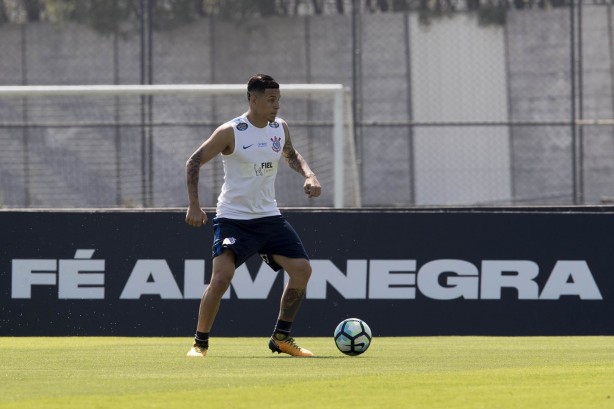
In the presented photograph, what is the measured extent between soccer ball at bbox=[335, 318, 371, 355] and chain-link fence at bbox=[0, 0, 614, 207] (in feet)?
34.6

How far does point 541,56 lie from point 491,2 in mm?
1228

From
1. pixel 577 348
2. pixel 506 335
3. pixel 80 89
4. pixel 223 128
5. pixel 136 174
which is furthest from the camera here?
pixel 136 174

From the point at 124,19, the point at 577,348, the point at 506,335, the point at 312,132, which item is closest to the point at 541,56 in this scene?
the point at 312,132

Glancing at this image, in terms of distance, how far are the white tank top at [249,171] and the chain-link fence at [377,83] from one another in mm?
10299

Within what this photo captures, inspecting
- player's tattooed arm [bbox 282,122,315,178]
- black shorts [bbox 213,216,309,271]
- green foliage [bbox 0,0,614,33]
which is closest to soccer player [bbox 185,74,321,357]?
black shorts [bbox 213,216,309,271]

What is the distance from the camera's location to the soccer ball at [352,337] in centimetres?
1023

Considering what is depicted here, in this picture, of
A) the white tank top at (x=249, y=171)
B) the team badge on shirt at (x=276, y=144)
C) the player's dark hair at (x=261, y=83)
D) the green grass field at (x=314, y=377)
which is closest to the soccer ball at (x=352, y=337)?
the green grass field at (x=314, y=377)

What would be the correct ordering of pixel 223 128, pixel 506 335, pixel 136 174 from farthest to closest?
pixel 136 174, pixel 506 335, pixel 223 128

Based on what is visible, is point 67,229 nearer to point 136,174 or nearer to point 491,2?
point 136,174

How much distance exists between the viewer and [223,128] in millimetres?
10312

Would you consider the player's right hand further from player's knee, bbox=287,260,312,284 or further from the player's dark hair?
the player's dark hair

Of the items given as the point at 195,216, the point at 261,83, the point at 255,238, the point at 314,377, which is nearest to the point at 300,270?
the point at 255,238

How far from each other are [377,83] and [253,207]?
12.8 metres

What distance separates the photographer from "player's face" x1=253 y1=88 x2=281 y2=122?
1027 centimetres
